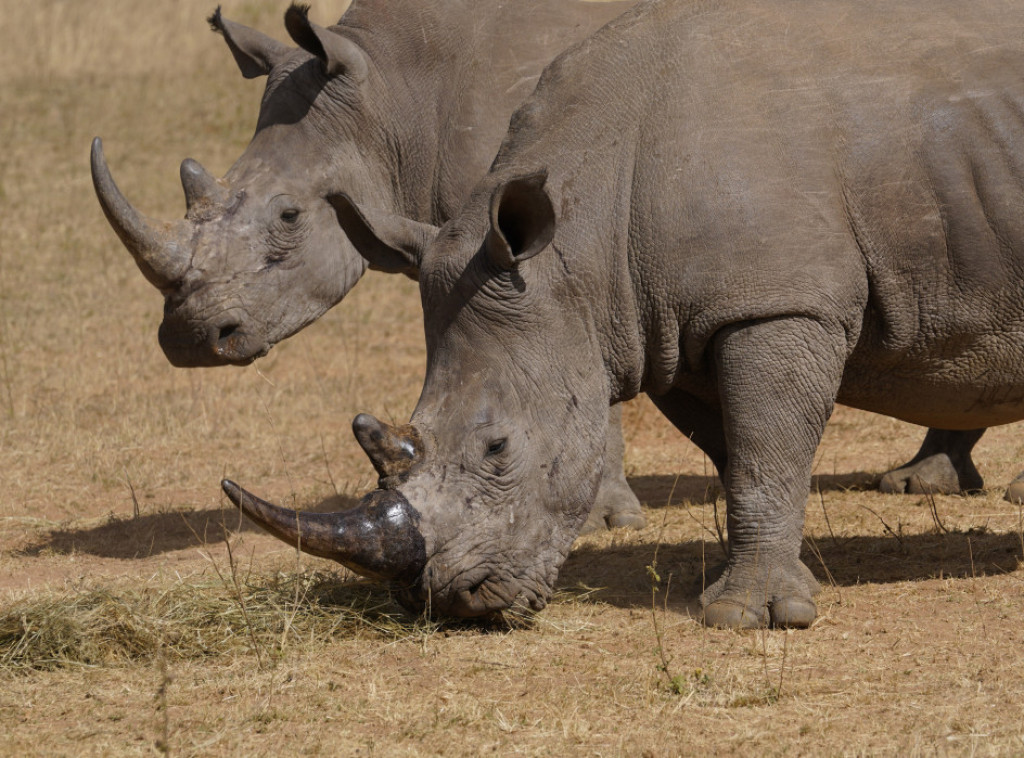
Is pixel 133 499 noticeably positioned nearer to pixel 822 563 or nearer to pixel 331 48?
pixel 331 48

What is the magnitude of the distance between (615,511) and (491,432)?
2720mm

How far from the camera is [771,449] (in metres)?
5.36

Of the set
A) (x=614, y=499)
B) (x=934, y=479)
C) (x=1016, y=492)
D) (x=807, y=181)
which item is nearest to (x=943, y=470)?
(x=934, y=479)

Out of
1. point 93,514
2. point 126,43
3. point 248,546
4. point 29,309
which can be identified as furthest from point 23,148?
point 248,546

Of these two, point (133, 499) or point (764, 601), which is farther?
point (133, 499)

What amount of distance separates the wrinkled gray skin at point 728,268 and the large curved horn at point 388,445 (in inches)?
0.8

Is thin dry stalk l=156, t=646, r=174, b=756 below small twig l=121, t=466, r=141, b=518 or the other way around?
the other way around

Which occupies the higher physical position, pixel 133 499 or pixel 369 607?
pixel 369 607

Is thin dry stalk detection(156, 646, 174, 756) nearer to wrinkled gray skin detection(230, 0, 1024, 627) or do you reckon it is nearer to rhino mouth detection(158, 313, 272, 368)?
wrinkled gray skin detection(230, 0, 1024, 627)

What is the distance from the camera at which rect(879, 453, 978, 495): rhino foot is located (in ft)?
26.3

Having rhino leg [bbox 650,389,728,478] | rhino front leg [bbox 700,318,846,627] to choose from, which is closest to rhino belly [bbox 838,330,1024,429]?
rhino front leg [bbox 700,318,846,627]

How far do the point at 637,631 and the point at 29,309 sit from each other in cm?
887

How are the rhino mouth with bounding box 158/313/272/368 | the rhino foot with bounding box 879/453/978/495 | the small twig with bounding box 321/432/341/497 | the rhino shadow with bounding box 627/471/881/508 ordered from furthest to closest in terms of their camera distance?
the small twig with bounding box 321/432/341/497 < the rhino shadow with bounding box 627/471/881/508 < the rhino foot with bounding box 879/453/978/495 < the rhino mouth with bounding box 158/313/272/368

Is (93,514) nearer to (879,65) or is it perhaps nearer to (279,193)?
(279,193)
